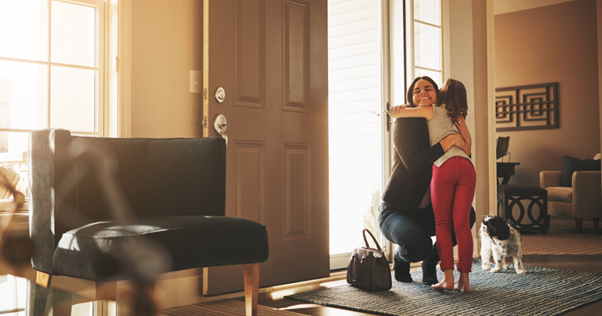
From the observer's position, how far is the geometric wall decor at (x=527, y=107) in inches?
302

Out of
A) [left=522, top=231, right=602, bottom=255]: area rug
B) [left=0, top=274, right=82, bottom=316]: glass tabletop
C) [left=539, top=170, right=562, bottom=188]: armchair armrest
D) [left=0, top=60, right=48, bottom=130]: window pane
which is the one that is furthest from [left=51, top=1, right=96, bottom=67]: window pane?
[left=539, top=170, right=562, bottom=188]: armchair armrest

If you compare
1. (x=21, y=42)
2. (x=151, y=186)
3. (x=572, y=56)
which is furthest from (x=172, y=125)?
(x=572, y=56)

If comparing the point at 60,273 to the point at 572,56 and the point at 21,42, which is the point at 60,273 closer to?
the point at 21,42

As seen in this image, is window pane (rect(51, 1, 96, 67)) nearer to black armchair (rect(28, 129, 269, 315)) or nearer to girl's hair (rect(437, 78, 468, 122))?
black armchair (rect(28, 129, 269, 315))

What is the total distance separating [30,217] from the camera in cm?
189

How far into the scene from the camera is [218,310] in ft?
8.48

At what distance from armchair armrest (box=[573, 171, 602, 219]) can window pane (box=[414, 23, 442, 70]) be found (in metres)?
3.18

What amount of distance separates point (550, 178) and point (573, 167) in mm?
396

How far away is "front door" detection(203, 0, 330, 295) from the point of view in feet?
9.35

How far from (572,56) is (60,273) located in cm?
765

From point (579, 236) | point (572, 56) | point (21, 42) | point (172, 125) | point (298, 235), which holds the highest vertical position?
point (572, 56)

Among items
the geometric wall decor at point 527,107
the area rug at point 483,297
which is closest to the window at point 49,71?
the area rug at point 483,297

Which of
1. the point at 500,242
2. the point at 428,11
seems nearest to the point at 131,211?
the point at 500,242

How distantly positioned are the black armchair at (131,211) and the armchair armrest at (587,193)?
5.53m
